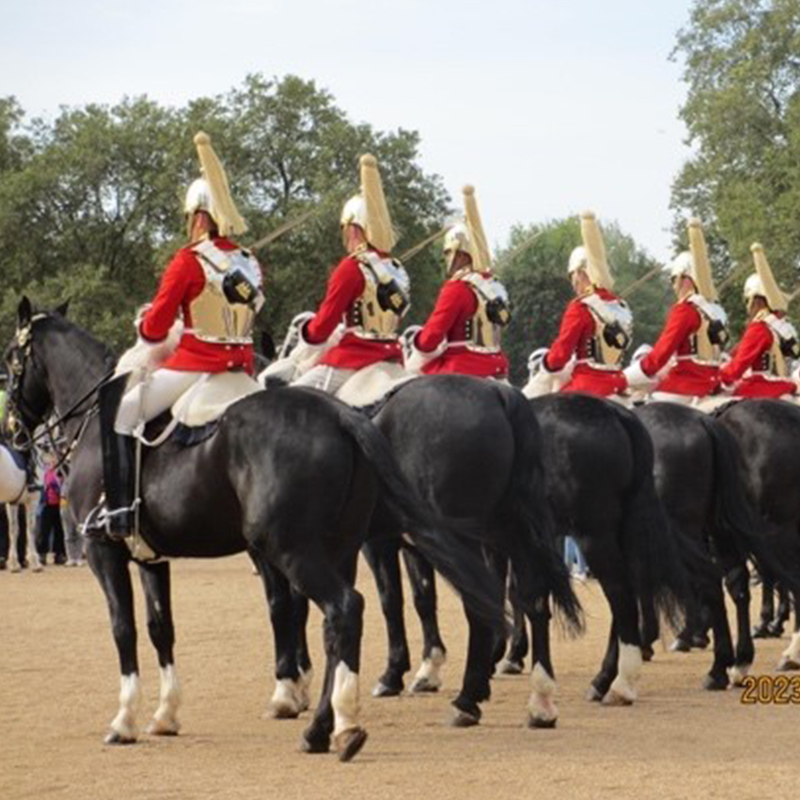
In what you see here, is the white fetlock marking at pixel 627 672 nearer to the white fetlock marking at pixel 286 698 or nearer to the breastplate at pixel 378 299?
the white fetlock marking at pixel 286 698

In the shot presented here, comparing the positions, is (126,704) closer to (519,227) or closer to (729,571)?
(729,571)

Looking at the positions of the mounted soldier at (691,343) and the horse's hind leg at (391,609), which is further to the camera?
the mounted soldier at (691,343)

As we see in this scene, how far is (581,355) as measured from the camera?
55.3ft

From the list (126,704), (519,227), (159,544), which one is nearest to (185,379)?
(159,544)

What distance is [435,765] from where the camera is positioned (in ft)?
36.3

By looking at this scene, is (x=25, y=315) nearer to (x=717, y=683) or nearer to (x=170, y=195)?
(x=717, y=683)

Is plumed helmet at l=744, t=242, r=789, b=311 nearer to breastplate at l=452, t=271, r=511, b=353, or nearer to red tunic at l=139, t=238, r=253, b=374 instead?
breastplate at l=452, t=271, r=511, b=353

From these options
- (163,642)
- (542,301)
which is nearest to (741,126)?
(542,301)

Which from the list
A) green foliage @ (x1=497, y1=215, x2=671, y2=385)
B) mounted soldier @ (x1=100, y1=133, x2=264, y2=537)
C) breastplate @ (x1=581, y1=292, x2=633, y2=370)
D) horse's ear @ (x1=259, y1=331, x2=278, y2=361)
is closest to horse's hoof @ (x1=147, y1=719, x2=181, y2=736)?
mounted soldier @ (x1=100, y1=133, x2=264, y2=537)

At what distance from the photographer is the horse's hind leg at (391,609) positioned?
14703mm

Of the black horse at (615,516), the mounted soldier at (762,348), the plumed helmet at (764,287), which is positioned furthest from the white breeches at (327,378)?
the plumed helmet at (764,287)

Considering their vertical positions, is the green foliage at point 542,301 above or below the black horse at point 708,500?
above

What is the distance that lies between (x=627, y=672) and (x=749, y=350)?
221 inches

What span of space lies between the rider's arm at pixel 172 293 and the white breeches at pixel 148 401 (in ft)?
0.94
